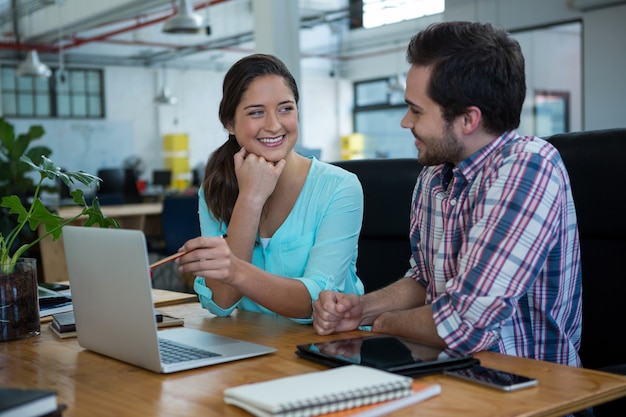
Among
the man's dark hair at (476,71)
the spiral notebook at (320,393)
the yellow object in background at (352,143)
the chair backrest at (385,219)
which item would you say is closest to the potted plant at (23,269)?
the spiral notebook at (320,393)

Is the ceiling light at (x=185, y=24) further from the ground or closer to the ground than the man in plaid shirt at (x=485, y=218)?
further from the ground

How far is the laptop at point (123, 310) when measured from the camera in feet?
3.84

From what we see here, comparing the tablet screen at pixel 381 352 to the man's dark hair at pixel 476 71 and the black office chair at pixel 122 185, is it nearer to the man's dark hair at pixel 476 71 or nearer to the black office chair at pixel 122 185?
the man's dark hair at pixel 476 71

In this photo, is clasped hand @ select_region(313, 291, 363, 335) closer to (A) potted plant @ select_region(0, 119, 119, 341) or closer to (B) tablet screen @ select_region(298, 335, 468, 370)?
(B) tablet screen @ select_region(298, 335, 468, 370)

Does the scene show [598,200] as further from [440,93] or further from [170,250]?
[170,250]

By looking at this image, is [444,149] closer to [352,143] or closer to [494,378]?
[494,378]

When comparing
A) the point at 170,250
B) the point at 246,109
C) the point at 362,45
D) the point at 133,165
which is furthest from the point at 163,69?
the point at 246,109

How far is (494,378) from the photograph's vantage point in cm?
110

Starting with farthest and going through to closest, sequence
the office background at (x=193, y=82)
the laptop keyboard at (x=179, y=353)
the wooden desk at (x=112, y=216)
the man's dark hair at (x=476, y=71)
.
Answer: the office background at (x=193, y=82)
the wooden desk at (x=112, y=216)
the man's dark hair at (x=476, y=71)
the laptop keyboard at (x=179, y=353)

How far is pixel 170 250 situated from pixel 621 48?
3506mm

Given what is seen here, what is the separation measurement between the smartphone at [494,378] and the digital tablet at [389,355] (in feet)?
0.10

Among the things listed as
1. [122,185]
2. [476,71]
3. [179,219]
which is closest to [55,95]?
[122,185]

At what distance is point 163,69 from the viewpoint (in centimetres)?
1478

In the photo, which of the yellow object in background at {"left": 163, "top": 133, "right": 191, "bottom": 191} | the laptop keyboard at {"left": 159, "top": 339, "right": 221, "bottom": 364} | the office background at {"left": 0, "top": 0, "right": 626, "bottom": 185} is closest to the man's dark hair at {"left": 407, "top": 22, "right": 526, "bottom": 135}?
the laptop keyboard at {"left": 159, "top": 339, "right": 221, "bottom": 364}
